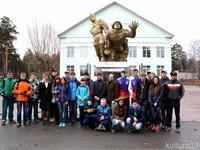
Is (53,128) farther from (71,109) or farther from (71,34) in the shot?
(71,34)

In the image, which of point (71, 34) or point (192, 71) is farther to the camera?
point (192, 71)

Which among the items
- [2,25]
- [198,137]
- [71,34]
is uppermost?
[2,25]

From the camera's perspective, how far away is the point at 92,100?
944cm

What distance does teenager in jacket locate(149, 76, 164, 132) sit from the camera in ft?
28.6

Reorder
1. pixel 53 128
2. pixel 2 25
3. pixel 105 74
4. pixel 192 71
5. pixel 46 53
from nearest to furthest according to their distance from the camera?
pixel 53 128, pixel 105 74, pixel 46 53, pixel 2 25, pixel 192 71

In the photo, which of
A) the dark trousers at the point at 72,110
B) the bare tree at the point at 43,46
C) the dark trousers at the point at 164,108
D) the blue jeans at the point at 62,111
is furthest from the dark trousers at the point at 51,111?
the bare tree at the point at 43,46

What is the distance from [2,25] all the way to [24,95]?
57092mm

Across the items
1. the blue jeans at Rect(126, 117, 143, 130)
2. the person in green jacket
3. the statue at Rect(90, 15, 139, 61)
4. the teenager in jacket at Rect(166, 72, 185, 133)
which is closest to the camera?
the blue jeans at Rect(126, 117, 143, 130)

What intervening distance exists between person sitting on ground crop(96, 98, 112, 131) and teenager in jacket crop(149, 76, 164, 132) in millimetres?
1296

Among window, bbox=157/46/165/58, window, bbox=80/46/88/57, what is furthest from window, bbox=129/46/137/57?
window, bbox=80/46/88/57

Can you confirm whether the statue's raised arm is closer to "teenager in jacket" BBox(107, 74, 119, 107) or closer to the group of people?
the group of people

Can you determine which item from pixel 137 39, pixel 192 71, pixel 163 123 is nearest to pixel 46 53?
pixel 137 39

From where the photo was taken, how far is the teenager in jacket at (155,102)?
8.73m

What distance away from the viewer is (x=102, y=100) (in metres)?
8.74
